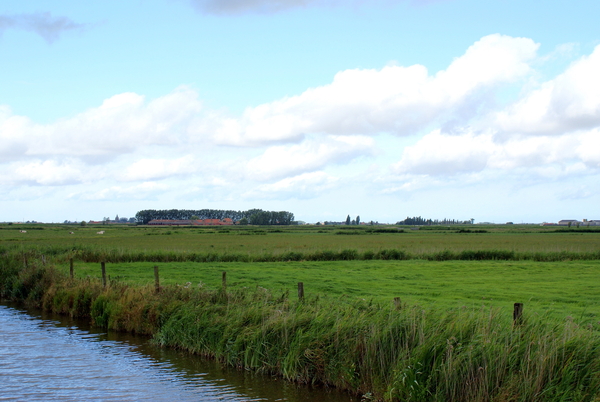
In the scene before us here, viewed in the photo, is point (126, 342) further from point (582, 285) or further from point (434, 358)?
point (582, 285)

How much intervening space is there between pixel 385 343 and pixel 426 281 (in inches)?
763

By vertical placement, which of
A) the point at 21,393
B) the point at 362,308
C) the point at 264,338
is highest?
the point at 362,308

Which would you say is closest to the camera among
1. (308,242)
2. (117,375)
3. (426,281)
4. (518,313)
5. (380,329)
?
(518,313)

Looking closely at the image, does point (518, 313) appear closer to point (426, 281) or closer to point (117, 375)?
point (117, 375)

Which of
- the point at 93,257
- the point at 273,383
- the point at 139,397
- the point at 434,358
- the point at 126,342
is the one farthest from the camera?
the point at 93,257

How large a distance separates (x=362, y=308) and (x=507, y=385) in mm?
4784

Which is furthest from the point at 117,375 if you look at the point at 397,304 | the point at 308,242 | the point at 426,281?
the point at 308,242

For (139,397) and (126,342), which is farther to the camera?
(126,342)

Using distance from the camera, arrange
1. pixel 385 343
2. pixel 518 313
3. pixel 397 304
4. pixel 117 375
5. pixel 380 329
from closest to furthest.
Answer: pixel 518 313
pixel 385 343
pixel 380 329
pixel 397 304
pixel 117 375

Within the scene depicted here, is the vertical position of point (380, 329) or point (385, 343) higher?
point (380, 329)

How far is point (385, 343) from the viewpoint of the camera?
38.4 feet

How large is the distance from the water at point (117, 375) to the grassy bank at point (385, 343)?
591mm

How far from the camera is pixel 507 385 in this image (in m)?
9.81

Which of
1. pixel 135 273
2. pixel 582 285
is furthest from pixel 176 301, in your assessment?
pixel 582 285
